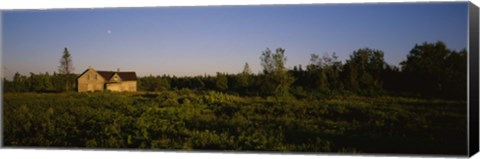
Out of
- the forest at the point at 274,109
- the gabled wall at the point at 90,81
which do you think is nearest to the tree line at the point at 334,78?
the forest at the point at 274,109

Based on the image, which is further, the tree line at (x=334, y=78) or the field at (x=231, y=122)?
the field at (x=231, y=122)

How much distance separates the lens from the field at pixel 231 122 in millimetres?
9562

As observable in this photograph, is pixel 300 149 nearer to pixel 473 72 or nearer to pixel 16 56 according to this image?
pixel 473 72

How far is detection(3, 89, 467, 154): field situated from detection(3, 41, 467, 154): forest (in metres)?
0.01

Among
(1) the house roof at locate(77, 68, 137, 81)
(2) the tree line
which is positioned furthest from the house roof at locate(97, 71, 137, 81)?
(2) the tree line

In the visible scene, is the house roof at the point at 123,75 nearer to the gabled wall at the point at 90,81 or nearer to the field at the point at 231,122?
the gabled wall at the point at 90,81

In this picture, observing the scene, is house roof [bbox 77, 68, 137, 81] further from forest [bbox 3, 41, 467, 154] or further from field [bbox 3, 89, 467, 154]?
field [bbox 3, 89, 467, 154]

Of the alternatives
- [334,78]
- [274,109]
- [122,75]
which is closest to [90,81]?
[122,75]

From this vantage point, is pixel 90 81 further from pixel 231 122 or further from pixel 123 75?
pixel 231 122

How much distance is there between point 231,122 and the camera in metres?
10.2

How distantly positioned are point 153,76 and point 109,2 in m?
1.14

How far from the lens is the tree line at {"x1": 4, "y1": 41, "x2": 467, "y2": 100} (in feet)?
31.0

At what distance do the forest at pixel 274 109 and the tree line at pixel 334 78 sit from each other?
0.01 m

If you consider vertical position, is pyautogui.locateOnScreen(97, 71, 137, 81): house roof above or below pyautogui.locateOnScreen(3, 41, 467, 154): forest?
above
